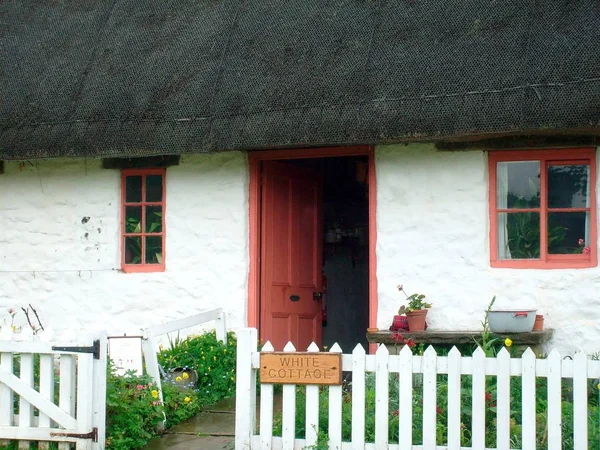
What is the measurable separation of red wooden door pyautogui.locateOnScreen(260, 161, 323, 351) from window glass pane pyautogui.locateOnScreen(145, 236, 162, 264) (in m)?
1.12

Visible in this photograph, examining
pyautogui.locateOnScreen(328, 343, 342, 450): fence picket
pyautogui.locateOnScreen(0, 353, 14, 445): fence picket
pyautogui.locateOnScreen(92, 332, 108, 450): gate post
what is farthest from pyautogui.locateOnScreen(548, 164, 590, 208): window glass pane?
pyautogui.locateOnScreen(0, 353, 14, 445): fence picket

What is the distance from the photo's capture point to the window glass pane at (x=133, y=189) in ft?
33.2

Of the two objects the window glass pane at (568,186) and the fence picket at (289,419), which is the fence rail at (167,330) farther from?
the window glass pane at (568,186)

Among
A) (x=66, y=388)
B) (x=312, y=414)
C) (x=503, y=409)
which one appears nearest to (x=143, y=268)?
(x=66, y=388)

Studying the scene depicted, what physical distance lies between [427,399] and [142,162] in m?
4.82

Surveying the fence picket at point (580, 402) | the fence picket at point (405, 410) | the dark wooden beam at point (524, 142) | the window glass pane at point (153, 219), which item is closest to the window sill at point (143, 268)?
the window glass pane at point (153, 219)

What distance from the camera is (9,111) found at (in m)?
10.1

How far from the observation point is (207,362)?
891 cm

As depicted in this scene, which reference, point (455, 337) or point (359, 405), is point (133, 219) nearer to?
point (455, 337)

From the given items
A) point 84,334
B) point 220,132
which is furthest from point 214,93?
point 84,334

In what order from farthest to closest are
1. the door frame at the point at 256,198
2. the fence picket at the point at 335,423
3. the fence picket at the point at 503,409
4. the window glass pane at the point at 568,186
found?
the door frame at the point at 256,198 → the window glass pane at the point at 568,186 → the fence picket at the point at 335,423 → the fence picket at the point at 503,409

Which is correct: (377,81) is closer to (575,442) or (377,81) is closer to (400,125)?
(400,125)

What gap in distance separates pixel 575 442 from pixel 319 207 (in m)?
5.66

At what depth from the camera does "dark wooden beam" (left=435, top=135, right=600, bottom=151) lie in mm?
8391
